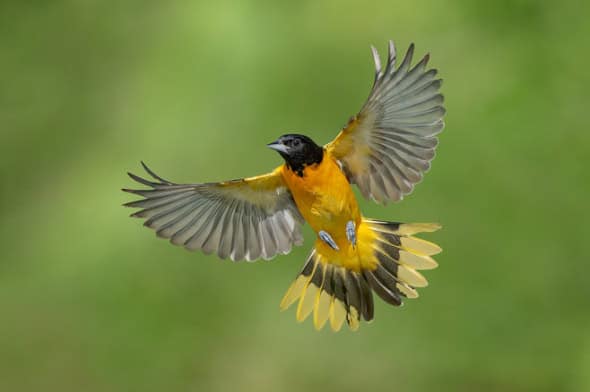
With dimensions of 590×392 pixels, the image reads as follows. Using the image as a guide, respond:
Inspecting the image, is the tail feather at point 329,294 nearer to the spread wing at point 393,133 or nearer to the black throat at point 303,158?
the spread wing at point 393,133

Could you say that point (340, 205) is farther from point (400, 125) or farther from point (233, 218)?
point (233, 218)

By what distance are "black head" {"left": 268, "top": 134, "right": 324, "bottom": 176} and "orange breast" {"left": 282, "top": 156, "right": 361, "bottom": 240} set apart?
3 cm

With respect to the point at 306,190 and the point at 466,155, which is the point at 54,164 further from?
the point at 306,190

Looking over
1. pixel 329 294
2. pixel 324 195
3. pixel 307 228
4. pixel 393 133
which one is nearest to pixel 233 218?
pixel 329 294

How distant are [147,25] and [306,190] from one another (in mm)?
5936

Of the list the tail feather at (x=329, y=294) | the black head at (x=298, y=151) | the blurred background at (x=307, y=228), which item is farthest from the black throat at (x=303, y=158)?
the blurred background at (x=307, y=228)

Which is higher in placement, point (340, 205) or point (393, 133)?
point (393, 133)

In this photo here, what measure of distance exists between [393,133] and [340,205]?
1.74 feet

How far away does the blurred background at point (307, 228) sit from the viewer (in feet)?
24.4

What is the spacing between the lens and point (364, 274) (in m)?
4.86

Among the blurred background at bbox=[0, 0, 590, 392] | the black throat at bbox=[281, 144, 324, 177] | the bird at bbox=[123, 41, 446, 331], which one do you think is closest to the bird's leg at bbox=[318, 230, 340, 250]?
the bird at bbox=[123, 41, 446, 331]

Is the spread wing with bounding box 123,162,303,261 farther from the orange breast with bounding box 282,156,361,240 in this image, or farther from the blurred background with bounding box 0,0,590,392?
the blurred background with bounding box 0,0,590,392

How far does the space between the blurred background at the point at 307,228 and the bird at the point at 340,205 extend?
2.49 m

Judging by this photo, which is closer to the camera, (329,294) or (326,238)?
(326,238)
